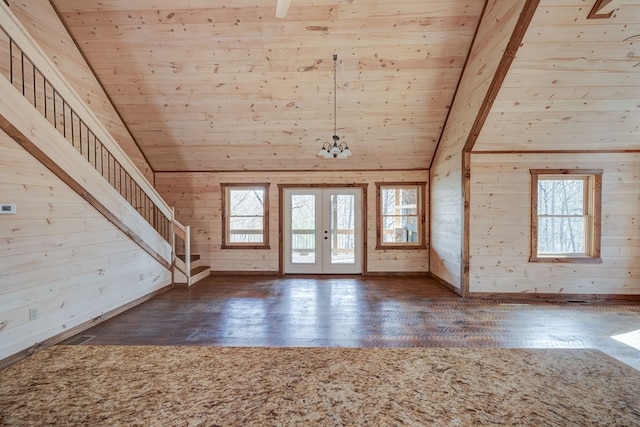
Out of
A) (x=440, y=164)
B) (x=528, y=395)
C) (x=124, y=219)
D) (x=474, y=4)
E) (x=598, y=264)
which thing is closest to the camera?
(x=528, y=395)

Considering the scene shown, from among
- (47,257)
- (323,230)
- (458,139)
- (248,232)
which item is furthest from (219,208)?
(458,139)

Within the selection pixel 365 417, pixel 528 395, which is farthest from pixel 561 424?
pixel 365 417

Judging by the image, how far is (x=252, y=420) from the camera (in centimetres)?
83

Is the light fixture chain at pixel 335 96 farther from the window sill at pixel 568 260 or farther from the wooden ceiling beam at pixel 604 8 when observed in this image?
the window sill at pixel 568 260

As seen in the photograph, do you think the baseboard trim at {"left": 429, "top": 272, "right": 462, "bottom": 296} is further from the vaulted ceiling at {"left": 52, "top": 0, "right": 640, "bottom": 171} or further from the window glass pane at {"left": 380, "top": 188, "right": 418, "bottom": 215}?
the vaulted ceiling at {"left": 52, "top": 0, "right": 640, "bottom": 171}

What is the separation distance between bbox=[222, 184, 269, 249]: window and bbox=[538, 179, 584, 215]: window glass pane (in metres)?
5.31

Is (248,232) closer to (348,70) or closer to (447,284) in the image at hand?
(348,70)

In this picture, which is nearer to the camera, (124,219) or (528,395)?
(528,395)

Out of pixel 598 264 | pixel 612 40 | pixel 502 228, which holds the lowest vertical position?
pixel 598 264

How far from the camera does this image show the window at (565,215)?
4.98 m

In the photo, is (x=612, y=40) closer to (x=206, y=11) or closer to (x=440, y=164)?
(x=440, y=164)

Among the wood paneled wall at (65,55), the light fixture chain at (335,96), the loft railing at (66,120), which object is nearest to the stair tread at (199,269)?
the loft railing at (66,120)

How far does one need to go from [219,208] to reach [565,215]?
649cm

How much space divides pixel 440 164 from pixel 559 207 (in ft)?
6.69
